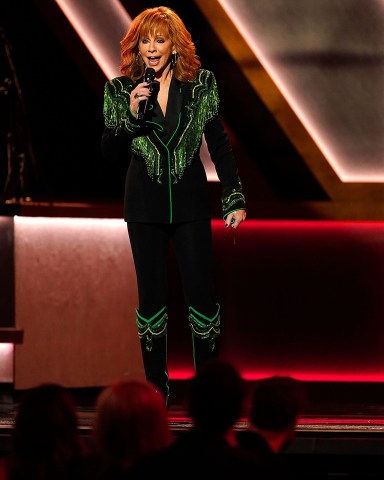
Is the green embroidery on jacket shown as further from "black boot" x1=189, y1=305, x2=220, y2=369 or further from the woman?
"black boot" x1=189, y1=305, x2=220, y2=369

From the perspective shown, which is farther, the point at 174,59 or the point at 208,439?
the point at 174,59

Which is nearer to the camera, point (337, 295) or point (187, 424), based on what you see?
point (187, 424)

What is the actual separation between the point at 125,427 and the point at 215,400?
214 millimetres

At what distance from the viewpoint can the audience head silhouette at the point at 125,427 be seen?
2.29 metres

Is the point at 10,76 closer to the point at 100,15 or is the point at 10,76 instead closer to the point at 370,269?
the point at 100,15

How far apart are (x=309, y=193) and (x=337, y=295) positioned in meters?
0.55

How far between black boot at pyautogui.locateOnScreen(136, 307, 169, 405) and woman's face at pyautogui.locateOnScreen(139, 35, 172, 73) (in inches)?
33.5

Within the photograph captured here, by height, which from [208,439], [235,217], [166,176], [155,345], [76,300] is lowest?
[208,439]

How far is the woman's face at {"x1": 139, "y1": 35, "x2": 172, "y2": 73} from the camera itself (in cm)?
373

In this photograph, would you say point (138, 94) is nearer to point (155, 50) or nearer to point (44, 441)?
point (155, 50)

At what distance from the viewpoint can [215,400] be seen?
2373 millimetres

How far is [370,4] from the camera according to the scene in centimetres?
542

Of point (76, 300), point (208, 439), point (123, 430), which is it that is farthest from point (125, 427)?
point (76, 300)

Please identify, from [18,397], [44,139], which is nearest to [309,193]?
[44,139]
